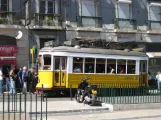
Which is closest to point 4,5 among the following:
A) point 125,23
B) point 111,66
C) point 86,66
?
point 86,66

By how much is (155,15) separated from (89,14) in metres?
6.31

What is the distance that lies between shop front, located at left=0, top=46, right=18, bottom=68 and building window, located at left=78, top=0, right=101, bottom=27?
18.3 ft

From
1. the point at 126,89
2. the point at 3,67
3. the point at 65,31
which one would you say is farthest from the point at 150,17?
the point at 126,89

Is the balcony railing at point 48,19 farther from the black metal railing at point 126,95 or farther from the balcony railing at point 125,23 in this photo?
the black metal railing at point 126,95

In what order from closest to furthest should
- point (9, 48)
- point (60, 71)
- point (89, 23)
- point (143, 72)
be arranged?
point (60, 71) < point (143, 72) < point (9, 48) < point (89, 23)

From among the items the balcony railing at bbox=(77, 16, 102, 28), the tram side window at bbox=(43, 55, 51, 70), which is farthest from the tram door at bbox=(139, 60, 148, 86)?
the balcony railing at bbox=(77, 16, 102, 28)

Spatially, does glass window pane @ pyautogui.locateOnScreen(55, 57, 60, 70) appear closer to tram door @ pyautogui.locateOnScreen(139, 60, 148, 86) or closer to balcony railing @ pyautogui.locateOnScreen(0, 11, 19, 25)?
tram door @ pyautogui.locateOnScreen(139, 60, 148, 86)

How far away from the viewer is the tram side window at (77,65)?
71.8 feet

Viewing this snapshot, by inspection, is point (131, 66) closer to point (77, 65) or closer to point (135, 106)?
point (77, 65)

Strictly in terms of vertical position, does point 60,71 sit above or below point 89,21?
below

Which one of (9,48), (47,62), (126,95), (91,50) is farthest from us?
(9,48)

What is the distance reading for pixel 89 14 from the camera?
98.9 ft

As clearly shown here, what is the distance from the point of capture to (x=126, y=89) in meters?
18.2

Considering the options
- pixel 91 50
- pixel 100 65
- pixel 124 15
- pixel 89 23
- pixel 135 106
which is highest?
pixel 124 15
